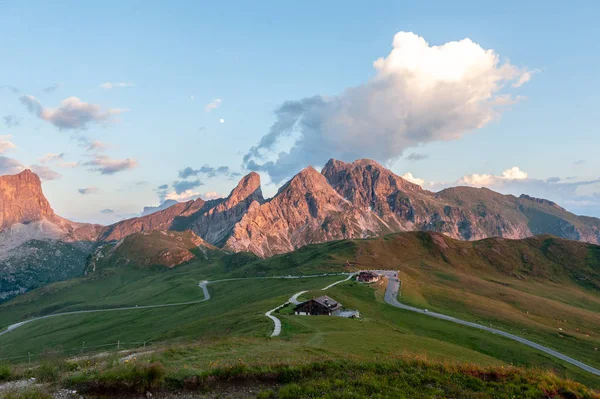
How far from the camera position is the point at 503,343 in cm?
7119

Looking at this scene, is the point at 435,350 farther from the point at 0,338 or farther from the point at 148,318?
the point at 0,338

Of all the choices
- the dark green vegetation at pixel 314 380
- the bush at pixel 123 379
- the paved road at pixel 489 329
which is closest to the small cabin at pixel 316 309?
the paved road at pixel 489 329

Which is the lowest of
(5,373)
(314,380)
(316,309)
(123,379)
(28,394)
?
(316,309)

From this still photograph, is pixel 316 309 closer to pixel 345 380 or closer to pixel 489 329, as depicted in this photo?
pixel 489 329

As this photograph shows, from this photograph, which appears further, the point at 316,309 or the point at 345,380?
the point at 316,309

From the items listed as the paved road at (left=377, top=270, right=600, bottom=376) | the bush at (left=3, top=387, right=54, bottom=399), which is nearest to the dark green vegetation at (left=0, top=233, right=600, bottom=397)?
the paved road at (left=377, top=270, right=600, bottom=376)

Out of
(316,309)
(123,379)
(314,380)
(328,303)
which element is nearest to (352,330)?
(316,309)

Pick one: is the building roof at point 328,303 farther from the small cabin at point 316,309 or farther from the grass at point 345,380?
the grass at point 345,380

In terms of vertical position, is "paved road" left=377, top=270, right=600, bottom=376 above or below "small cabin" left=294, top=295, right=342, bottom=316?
below

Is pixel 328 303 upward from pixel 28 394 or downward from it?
downward

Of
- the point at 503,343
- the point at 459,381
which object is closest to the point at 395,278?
the point at 503,343

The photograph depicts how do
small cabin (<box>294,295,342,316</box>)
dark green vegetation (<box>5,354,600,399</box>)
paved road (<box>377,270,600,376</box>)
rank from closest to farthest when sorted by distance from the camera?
dark green vegetation (<box>5,354,600,399</box>) → paved road (<box>377,270,600,376</box>) → small cabin (<box>294,295,342,316</box>)

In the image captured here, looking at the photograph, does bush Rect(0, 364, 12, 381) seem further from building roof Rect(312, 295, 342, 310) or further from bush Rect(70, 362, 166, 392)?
building roof Rect(312, 295, 342, 310)

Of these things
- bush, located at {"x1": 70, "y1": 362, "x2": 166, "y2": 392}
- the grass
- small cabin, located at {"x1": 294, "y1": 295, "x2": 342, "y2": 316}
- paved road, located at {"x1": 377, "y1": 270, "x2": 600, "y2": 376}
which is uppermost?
bush, located at {"x1": 70, "y1": 362, "x2": 166, "y2": 392}
